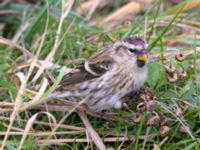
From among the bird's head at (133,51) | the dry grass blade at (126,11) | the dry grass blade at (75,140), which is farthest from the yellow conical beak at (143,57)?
the dry grass blade at (126,11)

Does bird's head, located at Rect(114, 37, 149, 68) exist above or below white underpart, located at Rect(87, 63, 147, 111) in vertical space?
above

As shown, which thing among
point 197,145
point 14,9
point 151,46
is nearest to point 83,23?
point 14,9

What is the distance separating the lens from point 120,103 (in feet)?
11.3

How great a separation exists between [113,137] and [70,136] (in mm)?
253

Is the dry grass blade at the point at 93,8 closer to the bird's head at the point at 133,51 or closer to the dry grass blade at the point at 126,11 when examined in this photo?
the dry grass blade at the point at 126,11

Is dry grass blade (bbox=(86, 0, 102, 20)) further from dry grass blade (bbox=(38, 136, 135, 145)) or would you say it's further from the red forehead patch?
dry grass blade (bbox=(38, 136, 135, 145))

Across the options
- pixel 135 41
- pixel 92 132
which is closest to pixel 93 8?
pixel 135 41

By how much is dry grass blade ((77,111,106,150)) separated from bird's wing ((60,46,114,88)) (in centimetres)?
20

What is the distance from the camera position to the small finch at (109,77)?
11.1 ft

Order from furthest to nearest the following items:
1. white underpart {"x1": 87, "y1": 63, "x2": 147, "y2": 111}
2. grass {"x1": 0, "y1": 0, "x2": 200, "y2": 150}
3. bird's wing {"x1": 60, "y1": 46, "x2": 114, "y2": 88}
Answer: bird's wing {"x1": 60, "y1": 46, "x2": 114, "y2": 88}, white underpart {"x1": 87, "y1": 63, "x2": 147, "y2": 111}, grass {"x1": 0, "y1": 0, "x2": 200, "y2": 150}

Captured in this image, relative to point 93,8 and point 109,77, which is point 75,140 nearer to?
point 109,77

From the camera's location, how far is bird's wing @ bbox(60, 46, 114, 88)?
11.5 ft

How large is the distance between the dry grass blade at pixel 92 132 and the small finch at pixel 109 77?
73mm

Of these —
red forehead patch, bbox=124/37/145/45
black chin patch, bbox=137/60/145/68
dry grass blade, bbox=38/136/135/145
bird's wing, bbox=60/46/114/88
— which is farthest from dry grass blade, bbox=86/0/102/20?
dry grass blade, bbox=38/136/135/145
